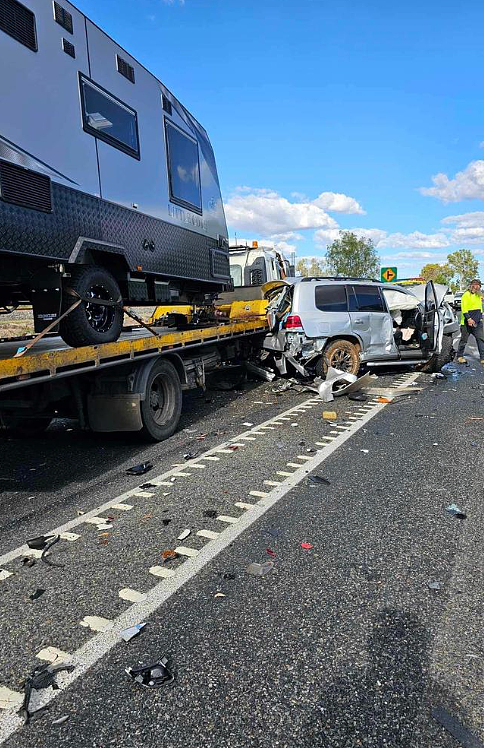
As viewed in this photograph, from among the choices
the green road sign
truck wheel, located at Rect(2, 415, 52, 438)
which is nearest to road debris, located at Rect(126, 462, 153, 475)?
truck wheel, located at Rect(2, 415, 52, 438)

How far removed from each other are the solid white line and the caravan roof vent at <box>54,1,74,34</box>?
4.83 metres

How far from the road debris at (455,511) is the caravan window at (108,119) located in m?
4.95

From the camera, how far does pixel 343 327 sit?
889 cm

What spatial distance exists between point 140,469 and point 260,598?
8.14 feet

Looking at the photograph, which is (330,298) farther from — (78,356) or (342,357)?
(78,356)

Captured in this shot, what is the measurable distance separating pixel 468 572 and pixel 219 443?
3352mm

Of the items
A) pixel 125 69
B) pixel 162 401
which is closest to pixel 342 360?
pixel 162 401

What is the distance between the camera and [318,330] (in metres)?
8.67

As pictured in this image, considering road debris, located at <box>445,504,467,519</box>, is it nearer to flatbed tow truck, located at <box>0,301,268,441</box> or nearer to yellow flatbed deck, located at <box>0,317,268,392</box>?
flatbed tow truck, located at <box>0,301,268,441</box>

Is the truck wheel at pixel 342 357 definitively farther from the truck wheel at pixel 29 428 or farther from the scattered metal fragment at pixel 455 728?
the scattered metal fragment at pixel 455 728

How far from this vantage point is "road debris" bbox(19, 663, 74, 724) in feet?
6.67

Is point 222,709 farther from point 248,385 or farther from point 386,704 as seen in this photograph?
point 248,385

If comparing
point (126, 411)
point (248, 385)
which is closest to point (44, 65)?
point (126, 411)

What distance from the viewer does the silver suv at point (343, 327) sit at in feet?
28.6
